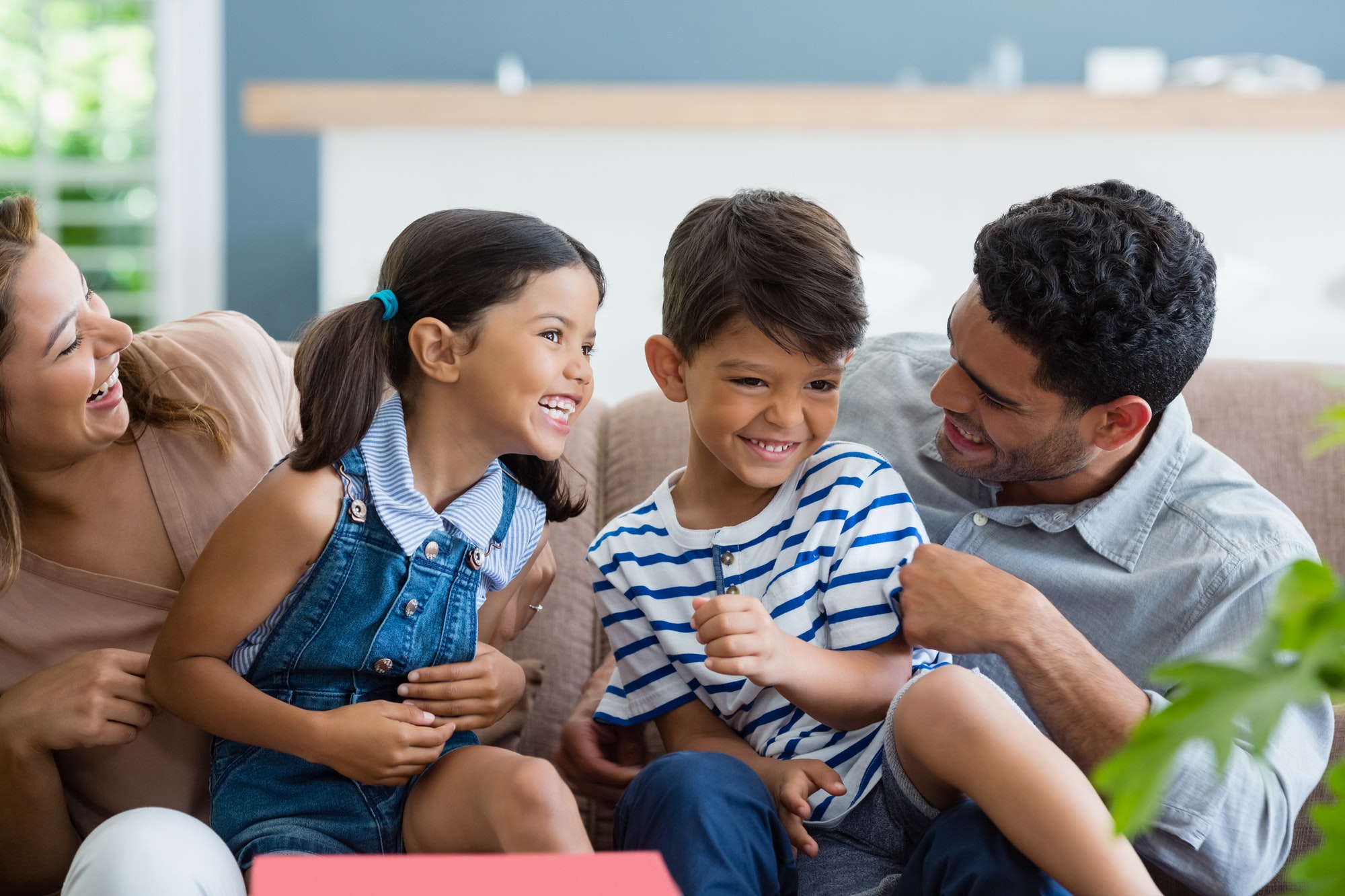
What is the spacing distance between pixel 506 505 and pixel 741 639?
377 millimetres

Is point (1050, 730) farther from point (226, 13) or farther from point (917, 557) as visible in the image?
point (226, 13)

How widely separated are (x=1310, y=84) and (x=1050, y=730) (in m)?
3.32

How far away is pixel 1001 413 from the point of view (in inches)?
51.1

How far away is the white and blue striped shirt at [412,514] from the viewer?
1.17 meters

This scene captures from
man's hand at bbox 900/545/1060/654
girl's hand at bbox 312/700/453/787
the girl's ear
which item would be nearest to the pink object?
girl's hand at bbox 312/700/453/787

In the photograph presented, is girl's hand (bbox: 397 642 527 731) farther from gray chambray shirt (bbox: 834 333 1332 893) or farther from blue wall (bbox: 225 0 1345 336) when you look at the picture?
blue wall (bbox: 225 0 1345 336)

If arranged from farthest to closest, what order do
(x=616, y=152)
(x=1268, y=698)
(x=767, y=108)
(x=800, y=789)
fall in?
(x=616, y=152) < (x=767, y=108) < (x=800, y=789) < (x=1268, y=698)

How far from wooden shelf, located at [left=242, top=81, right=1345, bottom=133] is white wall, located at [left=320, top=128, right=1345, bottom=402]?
0.39 feet

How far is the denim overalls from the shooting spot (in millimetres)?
1159

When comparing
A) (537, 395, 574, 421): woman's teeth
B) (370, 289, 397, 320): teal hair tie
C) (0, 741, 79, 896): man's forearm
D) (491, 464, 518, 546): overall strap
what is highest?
(370, 289, 397, 320): teal hair tie

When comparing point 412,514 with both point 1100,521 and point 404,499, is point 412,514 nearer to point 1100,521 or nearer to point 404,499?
point 404,499

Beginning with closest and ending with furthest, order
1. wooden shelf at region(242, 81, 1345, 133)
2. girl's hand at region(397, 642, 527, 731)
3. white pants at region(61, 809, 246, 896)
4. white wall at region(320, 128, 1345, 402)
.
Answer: white pants at region(61, 809, 246, 896), girl's hand at region(397, 642, 527, 731), wooden shelf at region(242, 81, 1345, 133), white wall at region(320, 128, 1345, 402)

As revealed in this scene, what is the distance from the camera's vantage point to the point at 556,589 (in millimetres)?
1607

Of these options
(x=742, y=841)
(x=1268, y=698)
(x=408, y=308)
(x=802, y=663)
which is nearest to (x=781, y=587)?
(x=802, y=663)
